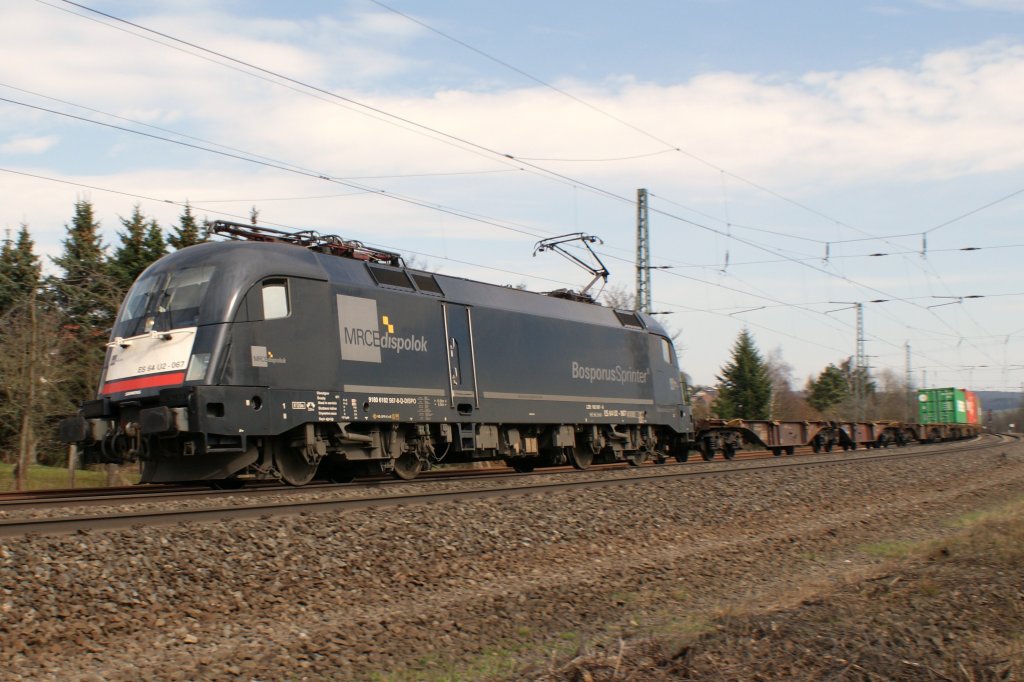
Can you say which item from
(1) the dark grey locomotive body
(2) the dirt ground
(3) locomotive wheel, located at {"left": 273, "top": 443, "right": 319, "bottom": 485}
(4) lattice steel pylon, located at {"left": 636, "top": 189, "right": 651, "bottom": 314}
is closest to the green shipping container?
(4) lattice steel pylon, located at {"left": 636, "top": 189, "right": 651, "bottom": 314}

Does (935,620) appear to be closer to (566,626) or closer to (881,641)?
(881,641)

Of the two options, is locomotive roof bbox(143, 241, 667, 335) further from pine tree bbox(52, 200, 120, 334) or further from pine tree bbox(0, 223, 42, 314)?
pine tree bbox(0, 223, 42, 314)

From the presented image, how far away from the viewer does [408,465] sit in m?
16.8

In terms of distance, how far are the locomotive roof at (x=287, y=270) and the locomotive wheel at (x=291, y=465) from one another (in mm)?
2595

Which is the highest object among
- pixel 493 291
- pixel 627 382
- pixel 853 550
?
pixel 493 291

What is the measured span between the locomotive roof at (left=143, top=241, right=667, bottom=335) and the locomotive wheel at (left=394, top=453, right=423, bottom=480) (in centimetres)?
301

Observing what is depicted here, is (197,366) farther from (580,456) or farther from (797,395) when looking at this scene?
(797,395)

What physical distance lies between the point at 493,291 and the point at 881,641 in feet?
44.2

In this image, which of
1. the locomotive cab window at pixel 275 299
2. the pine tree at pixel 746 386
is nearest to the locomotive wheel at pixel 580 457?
the locomotive cab window at pixel 275 299

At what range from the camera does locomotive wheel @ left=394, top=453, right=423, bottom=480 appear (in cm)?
1667

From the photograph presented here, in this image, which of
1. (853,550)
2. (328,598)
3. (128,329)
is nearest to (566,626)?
(328,598)

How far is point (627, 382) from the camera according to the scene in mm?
22500

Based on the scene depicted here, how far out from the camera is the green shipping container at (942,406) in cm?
5269

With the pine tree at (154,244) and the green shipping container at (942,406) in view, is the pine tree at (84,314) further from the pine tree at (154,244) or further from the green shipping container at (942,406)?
the green shipping container at (942,406)
